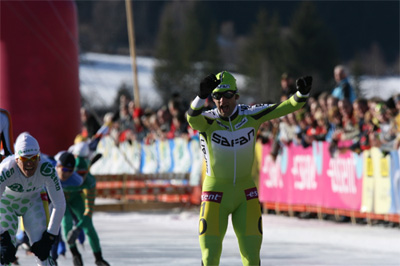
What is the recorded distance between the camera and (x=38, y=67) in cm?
1836

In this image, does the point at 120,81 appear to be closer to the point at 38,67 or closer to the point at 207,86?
the point at 38,67

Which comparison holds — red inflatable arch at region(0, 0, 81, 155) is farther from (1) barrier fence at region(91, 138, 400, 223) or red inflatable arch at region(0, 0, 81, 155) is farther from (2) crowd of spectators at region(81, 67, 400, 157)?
(1) barrier fence at region(91, 138, 400, 223)

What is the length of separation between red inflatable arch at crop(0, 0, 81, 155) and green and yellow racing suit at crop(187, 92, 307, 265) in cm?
1067

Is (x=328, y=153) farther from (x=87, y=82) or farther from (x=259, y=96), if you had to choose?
(x=87, y=82)

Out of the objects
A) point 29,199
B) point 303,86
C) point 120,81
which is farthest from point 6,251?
point 120,81

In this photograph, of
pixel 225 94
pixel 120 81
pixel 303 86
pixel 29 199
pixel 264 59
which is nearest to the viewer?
pixel 303 86

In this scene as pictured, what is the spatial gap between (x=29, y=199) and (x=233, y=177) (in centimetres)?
215

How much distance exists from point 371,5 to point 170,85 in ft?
112

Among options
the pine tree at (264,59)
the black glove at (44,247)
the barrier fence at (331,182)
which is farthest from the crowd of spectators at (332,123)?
the pine tree at (264,59)

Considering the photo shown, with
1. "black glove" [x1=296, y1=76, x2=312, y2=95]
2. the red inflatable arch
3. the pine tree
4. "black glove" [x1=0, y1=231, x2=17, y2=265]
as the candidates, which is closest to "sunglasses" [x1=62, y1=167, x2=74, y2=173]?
"black glove" [x1=0, y1=231, x2=17, y2=265]

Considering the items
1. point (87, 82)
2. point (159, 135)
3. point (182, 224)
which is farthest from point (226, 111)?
point (87, 82)

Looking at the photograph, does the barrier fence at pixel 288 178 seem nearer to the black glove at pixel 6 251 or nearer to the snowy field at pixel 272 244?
the snowy field at pixel 272 244

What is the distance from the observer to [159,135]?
21031 mm

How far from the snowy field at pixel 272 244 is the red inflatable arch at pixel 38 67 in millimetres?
2610
